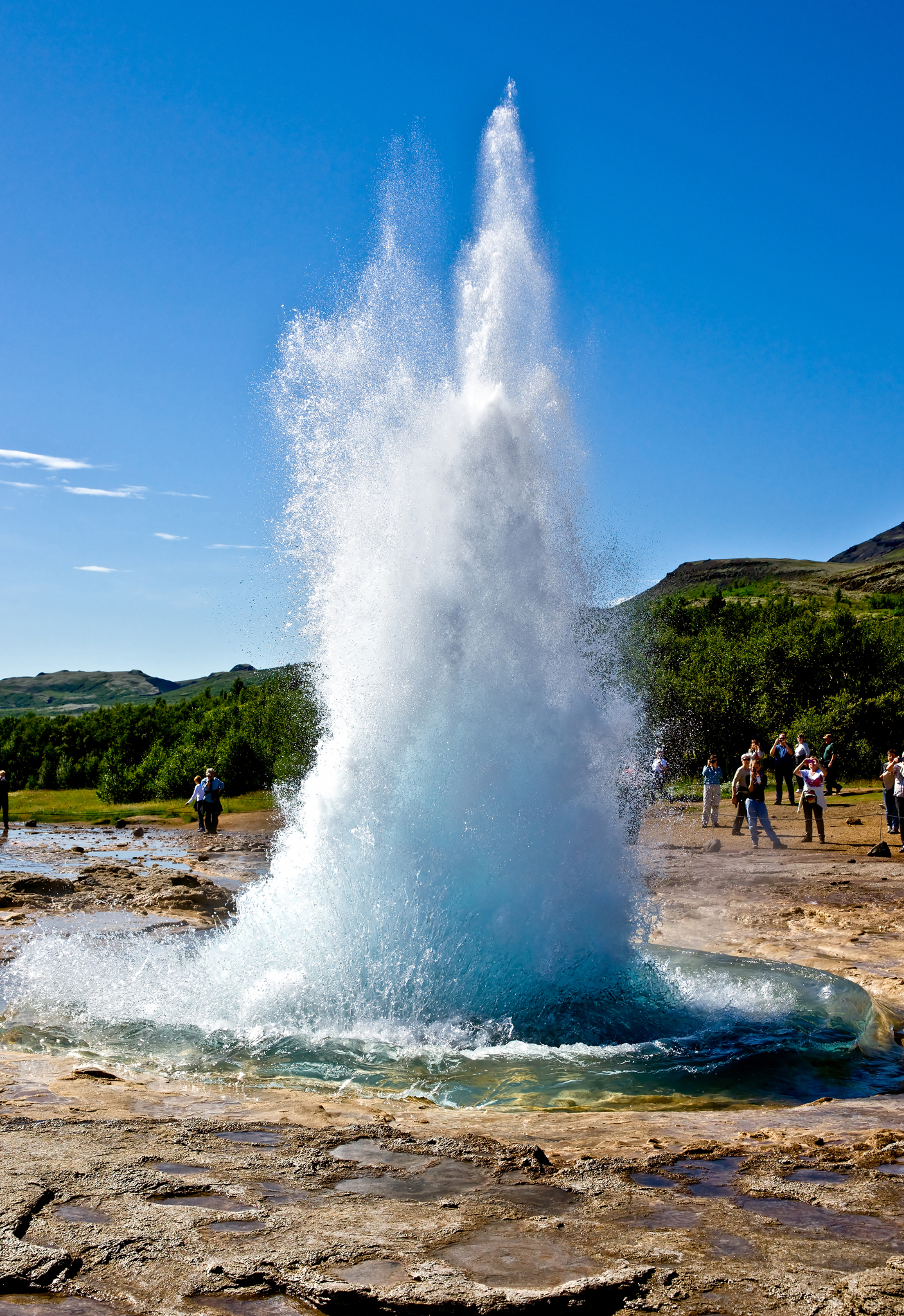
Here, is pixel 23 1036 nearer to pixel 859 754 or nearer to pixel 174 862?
pixel 174 862

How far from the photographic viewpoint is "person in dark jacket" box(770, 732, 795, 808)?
20.9m

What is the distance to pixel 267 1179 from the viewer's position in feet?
13.4

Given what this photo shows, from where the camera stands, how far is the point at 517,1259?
3.35 m

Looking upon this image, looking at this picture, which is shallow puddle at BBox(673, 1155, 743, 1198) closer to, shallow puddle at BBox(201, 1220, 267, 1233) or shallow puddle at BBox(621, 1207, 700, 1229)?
shallow puddle at BBox(621, 1207, 700, 1229)

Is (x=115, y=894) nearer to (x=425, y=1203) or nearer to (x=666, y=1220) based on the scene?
(x=425, y=1203)

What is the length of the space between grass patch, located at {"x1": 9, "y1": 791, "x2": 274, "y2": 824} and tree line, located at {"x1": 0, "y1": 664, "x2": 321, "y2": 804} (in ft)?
3.45

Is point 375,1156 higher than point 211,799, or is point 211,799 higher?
point 211,799

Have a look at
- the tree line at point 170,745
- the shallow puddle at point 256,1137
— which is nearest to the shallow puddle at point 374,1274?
the shallow puddle at point 256,1137

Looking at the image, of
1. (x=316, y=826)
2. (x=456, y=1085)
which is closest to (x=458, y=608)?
(x=316, y=826)

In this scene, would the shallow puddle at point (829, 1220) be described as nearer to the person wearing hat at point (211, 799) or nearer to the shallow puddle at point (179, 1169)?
the shallow puddle at point (179, 1169)

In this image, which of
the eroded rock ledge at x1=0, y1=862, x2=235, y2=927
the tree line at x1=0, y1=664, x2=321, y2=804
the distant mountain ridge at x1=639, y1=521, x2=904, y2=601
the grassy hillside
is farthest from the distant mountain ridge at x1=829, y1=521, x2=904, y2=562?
the eroded rock ledge at x1=0, y1=862, x2=235, y2=927

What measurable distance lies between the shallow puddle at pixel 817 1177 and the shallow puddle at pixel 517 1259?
130 centimetres

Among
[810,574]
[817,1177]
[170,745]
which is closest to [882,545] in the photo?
[810,574]

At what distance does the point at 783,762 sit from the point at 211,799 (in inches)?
540
